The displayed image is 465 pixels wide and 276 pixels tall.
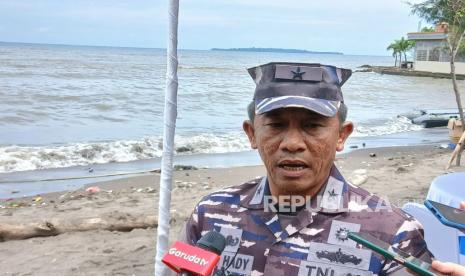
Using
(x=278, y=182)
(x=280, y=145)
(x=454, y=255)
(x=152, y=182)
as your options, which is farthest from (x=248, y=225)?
(x=152, y=182)

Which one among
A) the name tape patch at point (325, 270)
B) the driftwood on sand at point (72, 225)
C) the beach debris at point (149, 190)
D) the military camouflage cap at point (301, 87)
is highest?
the military camouflage cap at point (301, 87)

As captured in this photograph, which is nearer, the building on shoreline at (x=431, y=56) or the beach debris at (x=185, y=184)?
the beach debris at (x=185, y=184)

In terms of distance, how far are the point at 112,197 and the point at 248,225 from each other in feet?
21.9

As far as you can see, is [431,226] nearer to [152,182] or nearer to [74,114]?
[152,182]

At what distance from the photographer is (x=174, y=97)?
10.8 feet

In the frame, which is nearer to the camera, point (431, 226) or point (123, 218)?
point (431, 226)

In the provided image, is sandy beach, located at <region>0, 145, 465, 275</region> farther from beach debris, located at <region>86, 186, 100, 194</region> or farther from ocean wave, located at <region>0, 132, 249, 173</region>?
ocean wave, located at <region>0, 132, 249, 173</region>

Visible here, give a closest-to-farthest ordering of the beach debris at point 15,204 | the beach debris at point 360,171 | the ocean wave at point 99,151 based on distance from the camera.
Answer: the beach debris at point 15,204
the beach debris at point 360,171
the ocean wave at point 99,151

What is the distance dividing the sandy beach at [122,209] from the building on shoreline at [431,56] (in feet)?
145

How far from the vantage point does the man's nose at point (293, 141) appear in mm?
1566

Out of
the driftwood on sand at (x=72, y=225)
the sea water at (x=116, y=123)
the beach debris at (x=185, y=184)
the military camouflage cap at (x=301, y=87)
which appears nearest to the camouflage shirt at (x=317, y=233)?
the military camouflage cap at (x=301, y=87)


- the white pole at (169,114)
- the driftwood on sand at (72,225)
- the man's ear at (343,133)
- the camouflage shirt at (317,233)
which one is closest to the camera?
the camouflage shirt at (317,233)

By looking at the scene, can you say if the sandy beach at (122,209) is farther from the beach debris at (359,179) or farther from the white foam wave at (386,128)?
the white foam wave at (386,128)

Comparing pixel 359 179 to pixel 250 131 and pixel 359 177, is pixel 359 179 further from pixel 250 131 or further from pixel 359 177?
pixel 250 131
